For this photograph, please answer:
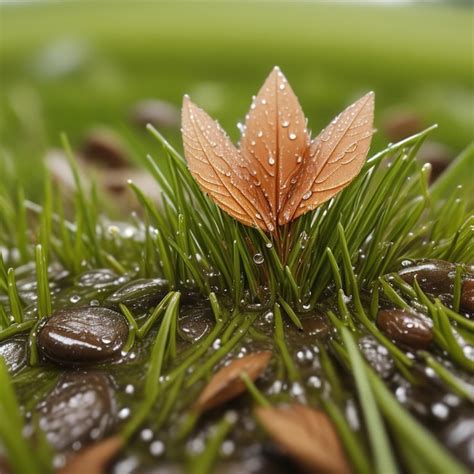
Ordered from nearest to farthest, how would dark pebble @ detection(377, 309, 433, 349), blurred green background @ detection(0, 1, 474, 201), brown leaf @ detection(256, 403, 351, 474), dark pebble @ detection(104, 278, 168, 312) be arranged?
brown leaf @ detection(256, 403, 351, 474) → dark pebble @ detection(377, 309, 433, 349) → dark pebble @ detection(104, 278, 168, 312) → blurred green background @ detection(0, 1, 474, 201)

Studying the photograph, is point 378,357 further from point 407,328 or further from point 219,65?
point 219,65

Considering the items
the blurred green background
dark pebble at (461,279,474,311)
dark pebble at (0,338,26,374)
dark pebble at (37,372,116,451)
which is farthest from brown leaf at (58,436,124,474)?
the blurred green background

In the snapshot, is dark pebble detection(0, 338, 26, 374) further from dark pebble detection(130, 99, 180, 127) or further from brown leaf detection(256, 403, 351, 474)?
dark pebble detection(130, 99, 180, 127)

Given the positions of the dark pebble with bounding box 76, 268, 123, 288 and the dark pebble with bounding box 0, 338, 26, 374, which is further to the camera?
the dark pebble with bounding box 76, 268, 123, 288

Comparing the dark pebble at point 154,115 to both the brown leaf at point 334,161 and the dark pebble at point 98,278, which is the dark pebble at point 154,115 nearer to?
the dark pebble at point 98,278

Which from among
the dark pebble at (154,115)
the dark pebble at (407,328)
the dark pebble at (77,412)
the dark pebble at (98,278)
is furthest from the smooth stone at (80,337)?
the dark pebble at (154,115)

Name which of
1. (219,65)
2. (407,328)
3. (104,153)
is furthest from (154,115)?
(407,328)

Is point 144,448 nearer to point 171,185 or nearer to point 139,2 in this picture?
point 171,185
